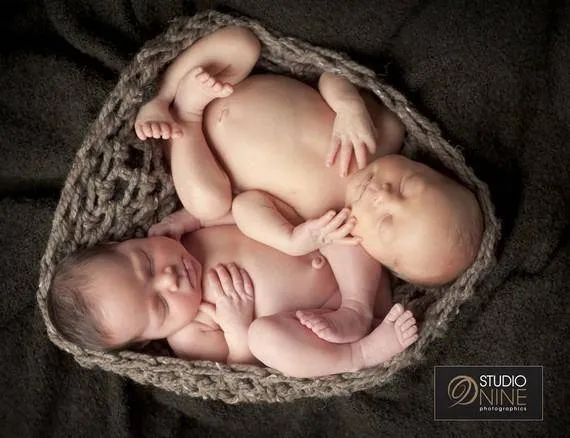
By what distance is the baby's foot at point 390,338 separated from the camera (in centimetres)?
115

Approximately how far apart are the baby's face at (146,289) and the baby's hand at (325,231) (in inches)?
7.9

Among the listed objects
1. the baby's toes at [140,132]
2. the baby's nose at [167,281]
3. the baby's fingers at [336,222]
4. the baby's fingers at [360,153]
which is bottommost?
the baby's nose at [167,281]

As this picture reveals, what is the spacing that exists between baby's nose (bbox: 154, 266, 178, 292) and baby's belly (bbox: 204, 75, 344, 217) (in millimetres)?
226

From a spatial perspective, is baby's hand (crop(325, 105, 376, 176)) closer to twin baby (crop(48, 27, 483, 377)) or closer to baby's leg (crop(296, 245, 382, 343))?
twin baby (crop(48, 27, 483, 377))

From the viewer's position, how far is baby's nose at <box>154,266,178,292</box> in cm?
120

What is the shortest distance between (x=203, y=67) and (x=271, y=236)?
1.04 feet

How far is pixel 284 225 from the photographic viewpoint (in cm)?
123

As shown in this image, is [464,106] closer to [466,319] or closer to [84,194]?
[466,319]

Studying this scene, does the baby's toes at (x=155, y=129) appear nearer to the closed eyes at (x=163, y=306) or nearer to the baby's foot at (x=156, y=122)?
the baby's foot at (x=156, y=122)

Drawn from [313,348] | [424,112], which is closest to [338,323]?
[313,348]

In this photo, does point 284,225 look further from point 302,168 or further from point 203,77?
point 203,77

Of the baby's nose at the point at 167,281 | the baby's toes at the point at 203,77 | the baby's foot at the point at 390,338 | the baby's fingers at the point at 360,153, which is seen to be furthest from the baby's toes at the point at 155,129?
the baby's foot at the point at 390,338

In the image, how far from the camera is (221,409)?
1.37 m

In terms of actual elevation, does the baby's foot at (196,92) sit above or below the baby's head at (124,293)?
above
